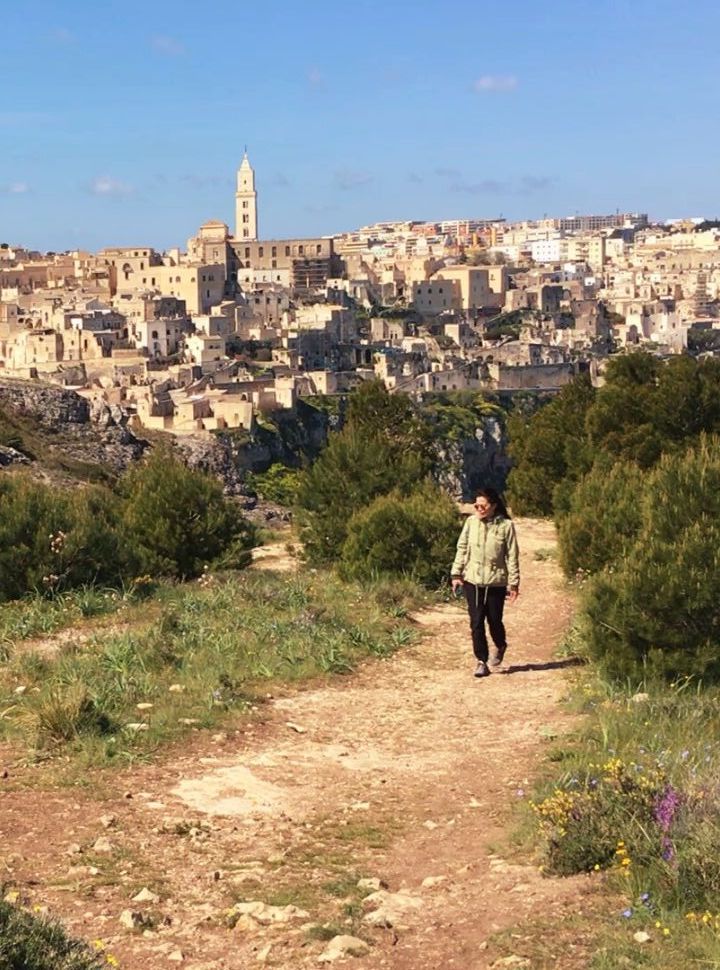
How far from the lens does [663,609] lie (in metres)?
6.60

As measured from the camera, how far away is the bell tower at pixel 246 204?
118 meters

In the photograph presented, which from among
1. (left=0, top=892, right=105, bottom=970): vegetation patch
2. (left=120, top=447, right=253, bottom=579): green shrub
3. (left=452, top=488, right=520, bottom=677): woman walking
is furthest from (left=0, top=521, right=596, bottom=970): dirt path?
(left=120, top=447, right=253, bottom=579): green shrub

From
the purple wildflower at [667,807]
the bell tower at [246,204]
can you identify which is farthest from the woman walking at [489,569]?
the bell tower at [246,204]

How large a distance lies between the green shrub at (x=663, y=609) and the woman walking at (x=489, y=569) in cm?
60

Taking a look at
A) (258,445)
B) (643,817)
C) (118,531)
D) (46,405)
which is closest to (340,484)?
(118,531)

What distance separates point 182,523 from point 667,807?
25.4 ft

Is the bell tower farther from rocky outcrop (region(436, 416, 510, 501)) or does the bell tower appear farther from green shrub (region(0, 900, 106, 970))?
green shrub (region(0, 900, 106, 970))

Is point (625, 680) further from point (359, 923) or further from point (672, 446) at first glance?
point (672, 446)

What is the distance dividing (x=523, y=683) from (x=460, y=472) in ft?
157

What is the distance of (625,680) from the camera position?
21.7ft

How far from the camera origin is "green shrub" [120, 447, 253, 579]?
11.2 m

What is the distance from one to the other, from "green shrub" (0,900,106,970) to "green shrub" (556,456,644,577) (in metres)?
6.66

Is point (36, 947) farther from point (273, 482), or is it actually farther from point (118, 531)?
point (273, 482)

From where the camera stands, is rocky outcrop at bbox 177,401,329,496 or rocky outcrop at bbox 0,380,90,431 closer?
rocky outcrop at bbox 0,380,90,431
